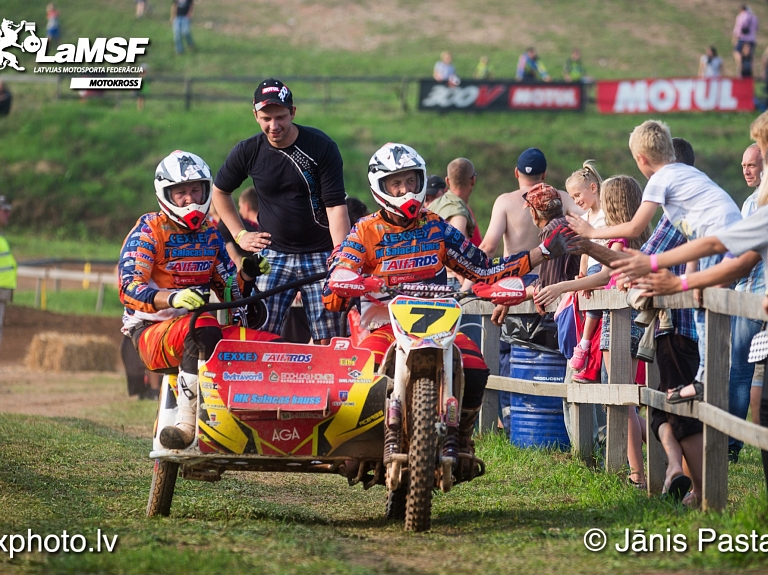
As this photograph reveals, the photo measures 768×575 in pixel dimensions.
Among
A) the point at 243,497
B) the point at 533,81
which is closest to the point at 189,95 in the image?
the point at 533,81

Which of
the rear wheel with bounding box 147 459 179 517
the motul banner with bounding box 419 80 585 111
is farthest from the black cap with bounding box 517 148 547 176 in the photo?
the motul banner with bounding box 419 80 585 111

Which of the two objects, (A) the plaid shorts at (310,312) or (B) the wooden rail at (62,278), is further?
(B) the wooden rail at (62,278)

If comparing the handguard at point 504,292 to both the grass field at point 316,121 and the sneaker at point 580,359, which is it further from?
the grass field at point 316,121

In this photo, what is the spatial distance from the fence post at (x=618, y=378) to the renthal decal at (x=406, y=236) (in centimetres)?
176

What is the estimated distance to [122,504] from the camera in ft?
23.9

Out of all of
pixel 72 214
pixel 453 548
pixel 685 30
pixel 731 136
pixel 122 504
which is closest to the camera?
pixel 453 548

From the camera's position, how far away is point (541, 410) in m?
9.58

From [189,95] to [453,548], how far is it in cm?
3432

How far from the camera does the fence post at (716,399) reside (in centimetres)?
611

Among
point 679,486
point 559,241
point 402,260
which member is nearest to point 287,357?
point 402,260

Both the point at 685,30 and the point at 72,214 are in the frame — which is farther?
the point at 685,30

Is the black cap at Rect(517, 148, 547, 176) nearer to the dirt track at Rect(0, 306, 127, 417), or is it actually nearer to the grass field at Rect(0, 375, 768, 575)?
the grass field at Rect(0, 375, 768, 575)

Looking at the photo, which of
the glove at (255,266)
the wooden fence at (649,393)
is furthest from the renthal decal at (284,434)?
the wooden fence at (649,393)

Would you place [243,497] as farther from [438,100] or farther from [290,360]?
[438,100]
